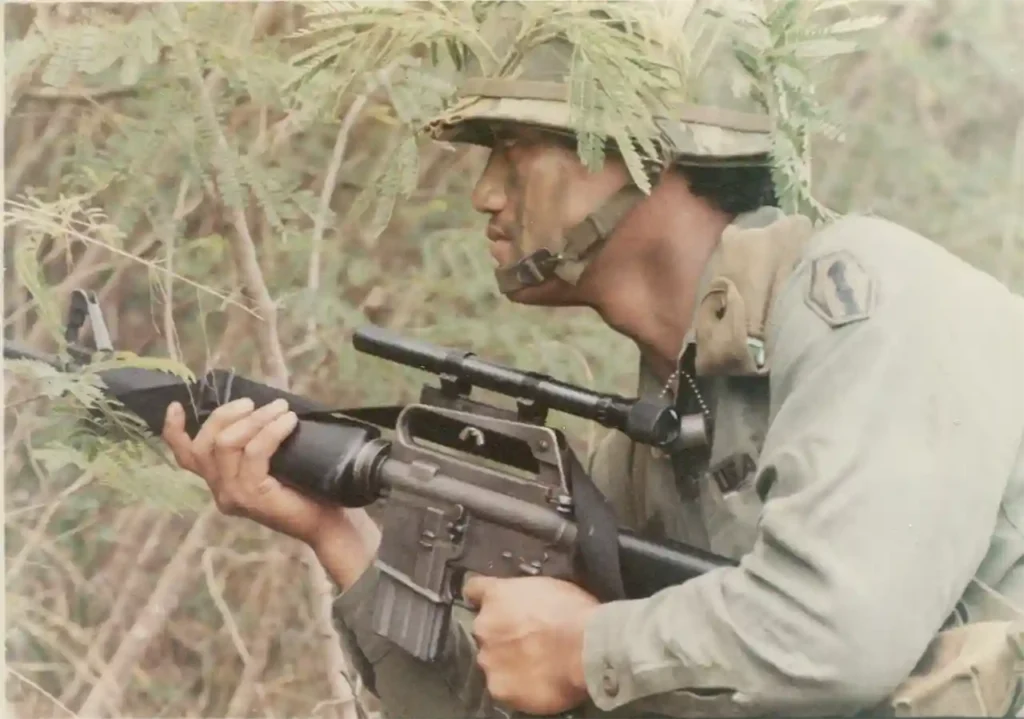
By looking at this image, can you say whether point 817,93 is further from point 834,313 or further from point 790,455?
point 790,455

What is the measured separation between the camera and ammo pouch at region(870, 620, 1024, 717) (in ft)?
2.81

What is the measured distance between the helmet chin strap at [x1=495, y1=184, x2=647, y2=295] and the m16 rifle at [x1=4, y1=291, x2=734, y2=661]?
98mm

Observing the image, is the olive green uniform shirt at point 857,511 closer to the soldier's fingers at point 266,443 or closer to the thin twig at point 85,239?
the soldier's fingers at point 266,443

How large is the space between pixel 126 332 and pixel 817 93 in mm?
755

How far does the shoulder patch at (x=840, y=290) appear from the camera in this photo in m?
0.86

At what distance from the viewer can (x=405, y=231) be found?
1.14 m

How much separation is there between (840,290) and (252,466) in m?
0.62

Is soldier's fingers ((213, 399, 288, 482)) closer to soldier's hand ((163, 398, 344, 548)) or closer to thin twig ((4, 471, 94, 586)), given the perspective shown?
soldier's hand ((163, 398, 344, 548))

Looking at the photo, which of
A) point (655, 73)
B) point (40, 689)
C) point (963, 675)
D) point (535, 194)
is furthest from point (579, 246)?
point (40, 689)

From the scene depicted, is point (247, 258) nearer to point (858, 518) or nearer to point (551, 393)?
point (551, 393)

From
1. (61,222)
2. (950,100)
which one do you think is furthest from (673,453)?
(61,222)

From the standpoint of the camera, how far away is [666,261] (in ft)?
3.45

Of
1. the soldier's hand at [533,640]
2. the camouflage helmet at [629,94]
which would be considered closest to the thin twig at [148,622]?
the soldier's hand at [533,640]

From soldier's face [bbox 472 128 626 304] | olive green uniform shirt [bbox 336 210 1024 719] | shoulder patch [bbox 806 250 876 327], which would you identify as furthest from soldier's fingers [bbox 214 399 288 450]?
shoulder patch [bbox 806 250 876 327]
